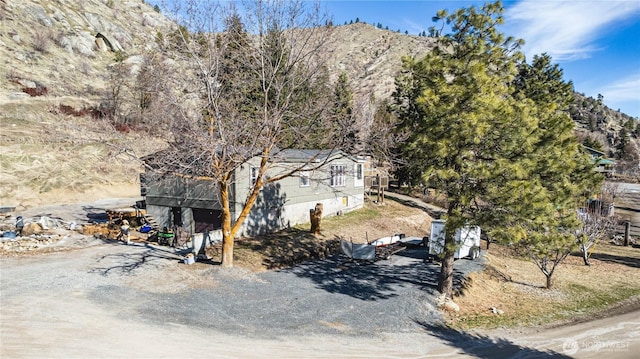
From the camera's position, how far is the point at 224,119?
15125mm

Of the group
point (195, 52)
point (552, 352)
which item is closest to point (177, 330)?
point (195, 52)

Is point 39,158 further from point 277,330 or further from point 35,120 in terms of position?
point 277,330

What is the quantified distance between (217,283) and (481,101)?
1070 centimetres

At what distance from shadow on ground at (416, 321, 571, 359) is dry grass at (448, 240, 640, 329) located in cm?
77

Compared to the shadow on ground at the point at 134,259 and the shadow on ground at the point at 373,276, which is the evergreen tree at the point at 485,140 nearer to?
the shadow on ground at the point at 373,276

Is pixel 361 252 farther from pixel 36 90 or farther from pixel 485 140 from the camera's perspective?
pixel 36 90

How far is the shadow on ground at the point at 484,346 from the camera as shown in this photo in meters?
10.3

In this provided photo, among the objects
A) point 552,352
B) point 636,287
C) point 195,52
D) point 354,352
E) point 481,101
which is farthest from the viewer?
point 636,287

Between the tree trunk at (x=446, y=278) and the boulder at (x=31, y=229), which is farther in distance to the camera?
the boulder at (x=31, y=229)

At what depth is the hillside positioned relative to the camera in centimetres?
1619

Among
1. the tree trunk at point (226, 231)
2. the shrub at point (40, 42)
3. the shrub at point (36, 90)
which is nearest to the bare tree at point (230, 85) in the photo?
the tree trunk at point (226, 231)

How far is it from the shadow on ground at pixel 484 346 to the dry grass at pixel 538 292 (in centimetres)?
77

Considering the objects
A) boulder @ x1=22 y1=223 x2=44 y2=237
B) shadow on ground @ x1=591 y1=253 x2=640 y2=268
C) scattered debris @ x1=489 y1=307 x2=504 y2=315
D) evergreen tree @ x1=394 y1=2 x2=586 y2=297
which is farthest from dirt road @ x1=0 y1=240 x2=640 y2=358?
shadow on ground @ x1=591 y1=253 x2=640 y2=268

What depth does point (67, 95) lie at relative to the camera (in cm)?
4894
